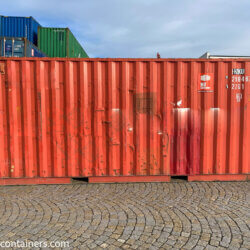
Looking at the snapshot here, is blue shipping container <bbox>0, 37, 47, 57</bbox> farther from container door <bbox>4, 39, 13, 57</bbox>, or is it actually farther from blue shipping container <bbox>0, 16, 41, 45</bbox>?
blue shipping container <bbox>0, 16, 41, 45</bbox>

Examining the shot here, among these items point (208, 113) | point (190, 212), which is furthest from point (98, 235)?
point (208, 113)

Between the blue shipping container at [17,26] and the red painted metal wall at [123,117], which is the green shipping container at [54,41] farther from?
the red painted metal wall at [123,117]

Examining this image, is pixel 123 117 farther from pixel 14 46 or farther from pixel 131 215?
pixel 14 46

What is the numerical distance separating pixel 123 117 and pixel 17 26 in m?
14.5

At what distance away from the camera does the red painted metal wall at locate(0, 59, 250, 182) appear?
5102 mm

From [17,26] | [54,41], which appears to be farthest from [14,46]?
[17,26]

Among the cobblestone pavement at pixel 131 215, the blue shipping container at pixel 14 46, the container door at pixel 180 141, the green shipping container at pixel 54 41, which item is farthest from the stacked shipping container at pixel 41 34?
the cobblestone pavement at pixel 131 215

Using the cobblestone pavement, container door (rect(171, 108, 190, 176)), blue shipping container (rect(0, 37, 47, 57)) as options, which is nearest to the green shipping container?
blue shipping container (rect(0, 37, 47, 57))

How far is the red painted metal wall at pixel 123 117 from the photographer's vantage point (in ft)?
16.7

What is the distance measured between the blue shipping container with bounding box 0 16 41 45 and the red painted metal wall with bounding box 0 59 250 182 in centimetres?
1204

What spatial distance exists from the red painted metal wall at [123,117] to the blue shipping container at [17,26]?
12.0 meters

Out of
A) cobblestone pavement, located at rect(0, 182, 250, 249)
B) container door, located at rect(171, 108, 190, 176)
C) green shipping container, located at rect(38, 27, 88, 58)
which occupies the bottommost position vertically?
cobblestone pavement, located at rect(0, 182, 250, 249)

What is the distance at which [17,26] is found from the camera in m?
14.8

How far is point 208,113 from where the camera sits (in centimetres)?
525
